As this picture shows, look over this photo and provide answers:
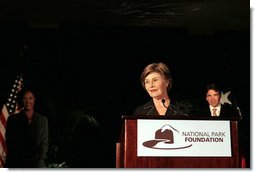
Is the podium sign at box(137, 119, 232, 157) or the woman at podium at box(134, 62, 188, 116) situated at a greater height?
the woman at podium at box(134, 62, 188, 116)

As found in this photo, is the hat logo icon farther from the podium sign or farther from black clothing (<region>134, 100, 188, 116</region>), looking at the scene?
black clothing (<region>134, 100, 188, 116</region>)

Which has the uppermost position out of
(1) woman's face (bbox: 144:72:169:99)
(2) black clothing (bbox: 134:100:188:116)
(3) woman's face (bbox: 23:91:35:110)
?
(1) woman's face (bbox: 144:72:169:99)

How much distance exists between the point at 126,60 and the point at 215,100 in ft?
3.38

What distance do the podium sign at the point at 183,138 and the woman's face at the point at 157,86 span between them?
1.48 m

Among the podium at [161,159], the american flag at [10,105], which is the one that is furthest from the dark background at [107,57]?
the podium at [161,159]

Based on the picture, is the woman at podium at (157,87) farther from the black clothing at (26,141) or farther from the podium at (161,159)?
the podium at (161,159)

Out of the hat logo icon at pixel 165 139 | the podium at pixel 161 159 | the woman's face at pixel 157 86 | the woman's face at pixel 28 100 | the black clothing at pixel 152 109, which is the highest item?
the woman's face at pixel 157 86

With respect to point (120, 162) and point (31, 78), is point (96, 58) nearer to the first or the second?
point (31, 78)

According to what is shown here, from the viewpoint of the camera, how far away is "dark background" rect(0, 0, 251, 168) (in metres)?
4.05

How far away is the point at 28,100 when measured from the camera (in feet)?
13.5

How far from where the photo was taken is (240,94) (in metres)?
4.20

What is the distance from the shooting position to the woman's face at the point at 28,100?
4086 millimetres

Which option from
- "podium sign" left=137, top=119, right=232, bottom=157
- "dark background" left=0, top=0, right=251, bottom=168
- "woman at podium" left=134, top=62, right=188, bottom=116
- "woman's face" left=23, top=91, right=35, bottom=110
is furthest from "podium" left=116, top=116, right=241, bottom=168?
"woman's face" left=23, top=91, right=35, bottom=110

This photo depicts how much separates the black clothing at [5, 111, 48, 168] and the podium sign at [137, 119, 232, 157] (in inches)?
66.3
